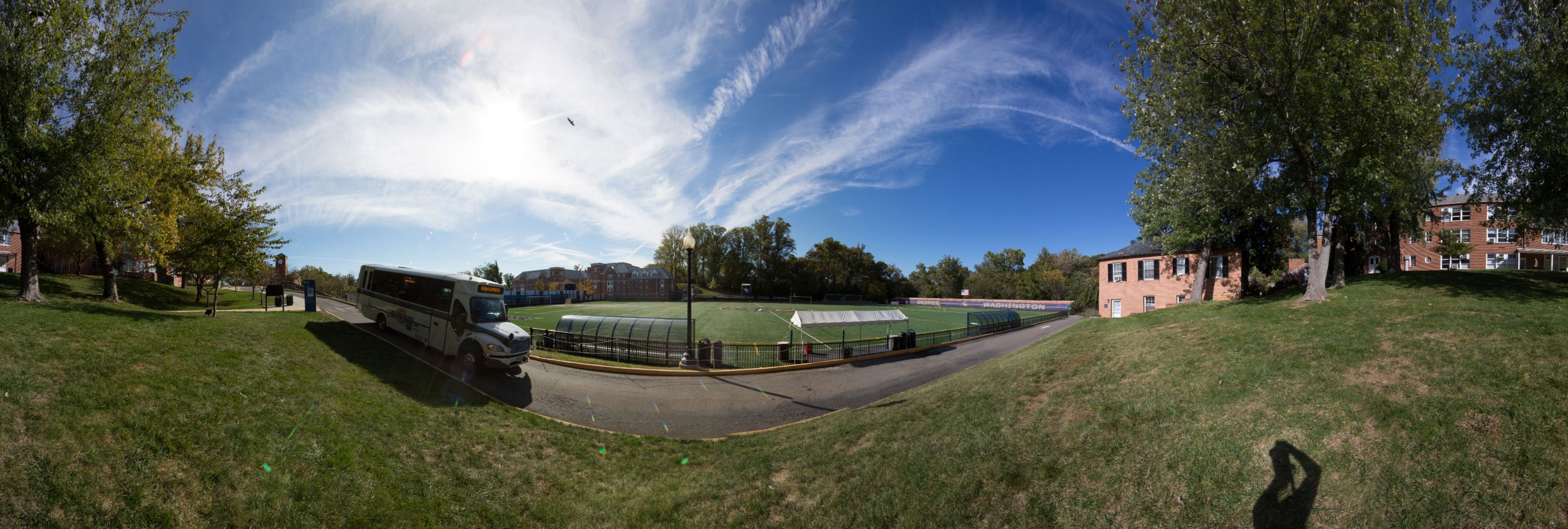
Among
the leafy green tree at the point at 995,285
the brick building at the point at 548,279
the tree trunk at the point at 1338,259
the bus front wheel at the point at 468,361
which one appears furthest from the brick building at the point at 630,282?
the tree trunk at the point at 1338,259

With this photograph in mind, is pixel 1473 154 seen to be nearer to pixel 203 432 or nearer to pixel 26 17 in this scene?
pixel 203 432

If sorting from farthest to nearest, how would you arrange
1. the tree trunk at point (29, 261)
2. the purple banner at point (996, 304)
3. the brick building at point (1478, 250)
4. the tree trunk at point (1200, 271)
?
1. the purple banner at point (996, 304)
2. the brick building at point (1478, 250)
3. the tree trunk at point (1200, 271)
4. the tree trunk at point (29, 261)

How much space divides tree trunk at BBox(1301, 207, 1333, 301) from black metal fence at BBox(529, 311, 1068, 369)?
13.6m

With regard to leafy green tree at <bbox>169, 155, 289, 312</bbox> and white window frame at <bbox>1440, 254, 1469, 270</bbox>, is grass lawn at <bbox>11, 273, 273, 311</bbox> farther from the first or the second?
white window frame at <bbox>1440, 254, 1469, 270</bbox>

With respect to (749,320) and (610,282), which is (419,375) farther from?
(610,282)

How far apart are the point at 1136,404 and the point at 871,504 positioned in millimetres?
4794

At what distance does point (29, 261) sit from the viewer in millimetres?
13133

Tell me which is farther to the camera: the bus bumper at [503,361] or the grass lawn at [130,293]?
the grass lawn at [130,293]

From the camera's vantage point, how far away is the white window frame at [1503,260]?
39438mm

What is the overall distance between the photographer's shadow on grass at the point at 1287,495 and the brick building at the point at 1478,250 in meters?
51.0

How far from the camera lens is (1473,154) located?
1642 centimetres

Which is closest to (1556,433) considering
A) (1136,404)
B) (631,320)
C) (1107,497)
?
(1136,404)

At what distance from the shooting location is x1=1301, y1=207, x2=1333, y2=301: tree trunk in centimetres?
1380

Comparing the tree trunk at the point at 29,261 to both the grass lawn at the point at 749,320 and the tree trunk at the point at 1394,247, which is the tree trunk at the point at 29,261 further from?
the tree trunk at the point at 1394,247
